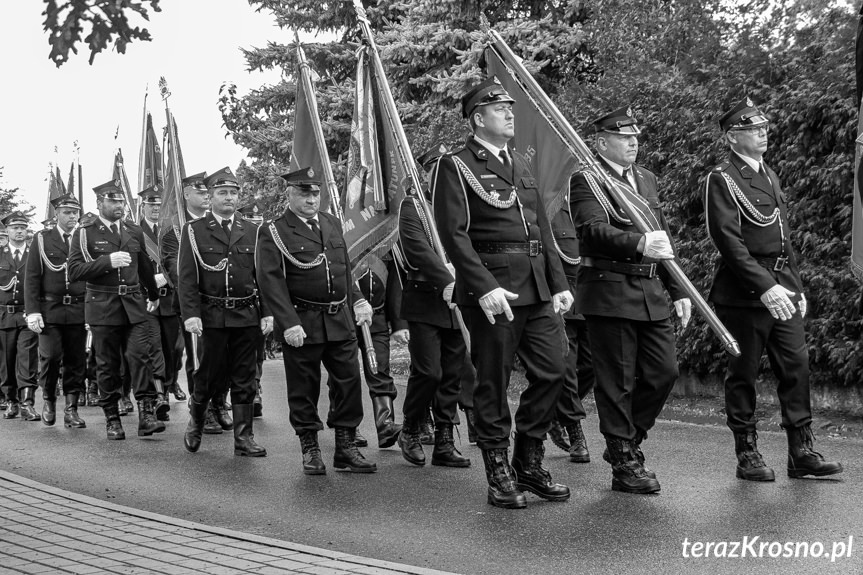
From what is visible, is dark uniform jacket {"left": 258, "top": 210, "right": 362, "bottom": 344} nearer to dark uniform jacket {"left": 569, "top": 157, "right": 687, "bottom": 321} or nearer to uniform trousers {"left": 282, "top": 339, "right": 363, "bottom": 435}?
uniform trousers {"left": 282, "top": 339, "right": 363, "bottom": 435}

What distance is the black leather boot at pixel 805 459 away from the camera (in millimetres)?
7105

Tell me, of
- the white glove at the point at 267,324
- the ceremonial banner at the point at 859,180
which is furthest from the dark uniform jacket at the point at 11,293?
the ceremonial banner at the point at 859,180

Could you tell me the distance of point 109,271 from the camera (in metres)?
11.1

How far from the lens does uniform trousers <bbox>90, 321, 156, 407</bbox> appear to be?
1086 cm

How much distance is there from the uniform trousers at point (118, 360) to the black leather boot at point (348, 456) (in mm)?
3279

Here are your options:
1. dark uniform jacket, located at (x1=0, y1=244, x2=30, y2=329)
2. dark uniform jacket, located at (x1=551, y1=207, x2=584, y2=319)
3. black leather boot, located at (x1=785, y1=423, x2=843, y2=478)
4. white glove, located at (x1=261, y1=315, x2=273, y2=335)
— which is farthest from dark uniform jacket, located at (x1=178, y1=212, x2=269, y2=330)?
dark uniform jacket, located at (x1=0, y1=244, x2=30, y2=329)

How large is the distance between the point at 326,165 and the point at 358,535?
16.3 ft

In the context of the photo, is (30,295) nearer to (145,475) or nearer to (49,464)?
(49,464)

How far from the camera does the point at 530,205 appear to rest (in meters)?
6.93

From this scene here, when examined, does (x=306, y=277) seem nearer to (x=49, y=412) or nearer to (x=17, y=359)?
(x=49, y=412)

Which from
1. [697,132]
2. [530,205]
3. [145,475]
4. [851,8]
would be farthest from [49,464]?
[851,8]

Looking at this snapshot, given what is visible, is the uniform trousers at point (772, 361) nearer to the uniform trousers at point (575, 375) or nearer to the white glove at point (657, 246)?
the white glove at point (657, 246)

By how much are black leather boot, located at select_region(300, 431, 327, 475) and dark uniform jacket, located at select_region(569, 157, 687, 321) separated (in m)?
2.22

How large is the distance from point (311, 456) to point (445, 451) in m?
0.97
